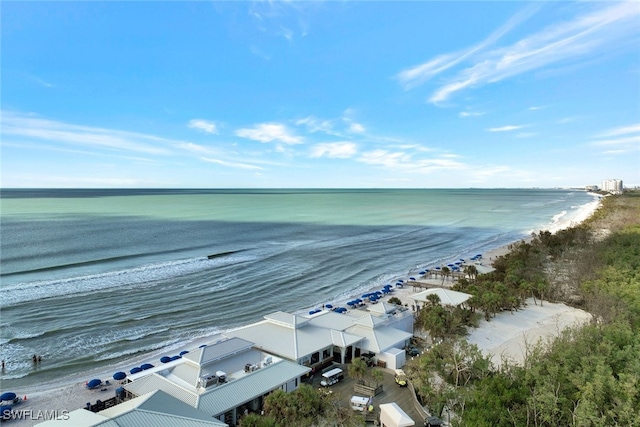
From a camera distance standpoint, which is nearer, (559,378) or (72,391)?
(559,378)

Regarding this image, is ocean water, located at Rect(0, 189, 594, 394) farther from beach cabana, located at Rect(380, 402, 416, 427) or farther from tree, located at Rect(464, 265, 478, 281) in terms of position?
beach cabana, located at Rect(380, 402, 416, 427)

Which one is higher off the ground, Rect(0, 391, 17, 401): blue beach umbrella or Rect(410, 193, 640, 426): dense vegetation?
Rect(410, 193, 640, 426): dense vegetation

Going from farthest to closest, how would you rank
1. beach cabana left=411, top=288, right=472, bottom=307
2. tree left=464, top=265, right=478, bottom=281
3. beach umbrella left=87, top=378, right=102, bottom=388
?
tree left=464, top=265, right=478, bottom=281 < beach cabana left=411, top=288, right=472, bottom=307 < beach umbrella left=87, top=378, right=102, bottom=388

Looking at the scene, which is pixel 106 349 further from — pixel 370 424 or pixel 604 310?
pixel 604 310

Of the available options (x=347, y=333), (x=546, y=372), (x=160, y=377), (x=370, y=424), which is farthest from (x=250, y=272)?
(x=546, y=372)

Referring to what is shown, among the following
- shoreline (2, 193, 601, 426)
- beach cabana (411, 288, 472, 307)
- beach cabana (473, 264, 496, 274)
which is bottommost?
shoreline (2, 193, 601, 426)

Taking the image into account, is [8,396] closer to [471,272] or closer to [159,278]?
[159,278]

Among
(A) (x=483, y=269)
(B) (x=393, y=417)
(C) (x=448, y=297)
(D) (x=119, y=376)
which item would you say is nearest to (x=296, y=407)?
(B) (x=393, y=417)

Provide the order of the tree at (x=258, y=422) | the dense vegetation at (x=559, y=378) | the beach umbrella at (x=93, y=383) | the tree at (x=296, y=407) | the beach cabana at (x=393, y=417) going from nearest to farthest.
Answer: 1. the tree at (x=258, y=422)
2. the dense vegetation at (x=559, y=378)
3. the tree at (x=296, y=407)
4. the beach cabana at (x=393, y=417)
5. the beach umbrella at (x=93, y=383)

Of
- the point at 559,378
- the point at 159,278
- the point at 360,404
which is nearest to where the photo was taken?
the point at 559,378

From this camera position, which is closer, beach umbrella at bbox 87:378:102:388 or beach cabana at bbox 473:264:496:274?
beach umbrella at bbox 87:378:102:388

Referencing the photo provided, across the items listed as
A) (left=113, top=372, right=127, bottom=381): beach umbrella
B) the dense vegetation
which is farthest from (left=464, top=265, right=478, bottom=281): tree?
(left=113, top=372, right=127, bottom=381): beach umbrella

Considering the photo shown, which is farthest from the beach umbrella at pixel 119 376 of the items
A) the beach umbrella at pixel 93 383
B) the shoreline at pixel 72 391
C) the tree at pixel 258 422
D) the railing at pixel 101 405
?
the tree at pixel 258 422

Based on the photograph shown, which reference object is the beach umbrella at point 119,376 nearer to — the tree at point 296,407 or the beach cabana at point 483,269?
the tree at point 296,407
